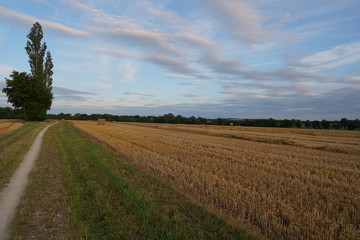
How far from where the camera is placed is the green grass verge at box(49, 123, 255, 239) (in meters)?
4.52

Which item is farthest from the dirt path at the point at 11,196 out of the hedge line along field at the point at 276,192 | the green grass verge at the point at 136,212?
the hedge line along field at the point at 276,192

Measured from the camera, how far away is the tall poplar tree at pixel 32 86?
5503 cm

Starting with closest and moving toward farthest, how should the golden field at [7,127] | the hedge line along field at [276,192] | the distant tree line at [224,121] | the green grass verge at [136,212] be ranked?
1. the green grass verge at [136,212]
2. the hedge line along field at [276,192]
3. the golden field at [7,127]
4. the distant tree line at [224,121]

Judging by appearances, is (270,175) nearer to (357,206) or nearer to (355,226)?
(357,206)

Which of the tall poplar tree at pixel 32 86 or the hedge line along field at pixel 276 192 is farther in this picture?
the tall poplar tree at pixel 32 86

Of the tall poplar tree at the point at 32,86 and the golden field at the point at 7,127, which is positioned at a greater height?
the tall poplar tree at the point at 32,86

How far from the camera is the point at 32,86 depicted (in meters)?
55.4

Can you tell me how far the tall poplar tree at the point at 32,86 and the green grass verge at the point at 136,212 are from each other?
5721 centimetres

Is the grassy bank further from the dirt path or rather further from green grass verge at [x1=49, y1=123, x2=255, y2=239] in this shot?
the dirt path

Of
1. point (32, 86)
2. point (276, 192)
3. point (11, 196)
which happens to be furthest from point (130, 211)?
point (32, 86)

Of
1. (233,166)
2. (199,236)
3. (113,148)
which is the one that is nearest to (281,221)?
(199,236)

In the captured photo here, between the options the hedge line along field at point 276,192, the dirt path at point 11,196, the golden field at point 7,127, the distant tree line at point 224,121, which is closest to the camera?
the dirt path at point 11,196

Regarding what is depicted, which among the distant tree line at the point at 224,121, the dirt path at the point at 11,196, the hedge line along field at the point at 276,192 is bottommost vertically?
the dirt path at the point at 11,196

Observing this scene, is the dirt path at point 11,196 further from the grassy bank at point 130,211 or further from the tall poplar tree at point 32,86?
the tall poplar tree at point 32,86
